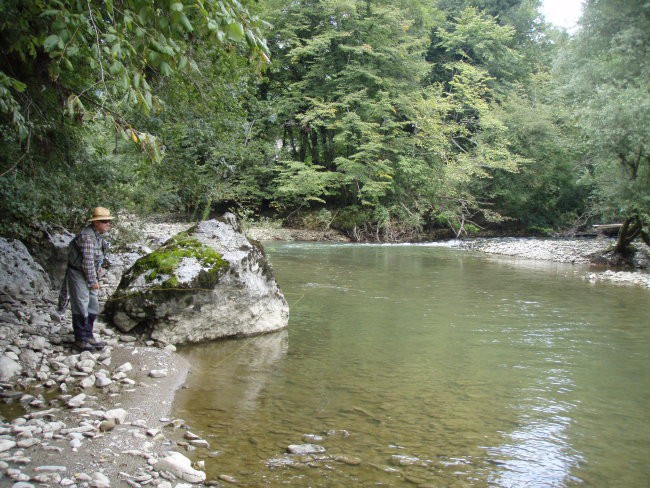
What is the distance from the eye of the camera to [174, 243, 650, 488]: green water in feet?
14.6

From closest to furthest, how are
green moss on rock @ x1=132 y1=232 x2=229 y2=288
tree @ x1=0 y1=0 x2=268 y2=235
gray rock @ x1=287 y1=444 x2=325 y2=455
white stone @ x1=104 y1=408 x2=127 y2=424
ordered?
tree @ x1=0 y1=0 x2=268 y2=235 < gray rock @ x1=287 y1=444 x2=325 y2=455 < white stone @ x1=104 y1=408 x2=127 y2=424 < green moss on rock @ x1=132 y1=232 x2=229 y2=288

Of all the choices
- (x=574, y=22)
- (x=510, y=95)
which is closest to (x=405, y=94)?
(x=510, y=95)

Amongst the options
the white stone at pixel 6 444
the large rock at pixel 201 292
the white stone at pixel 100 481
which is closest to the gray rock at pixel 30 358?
the large rock at pixel 201 292

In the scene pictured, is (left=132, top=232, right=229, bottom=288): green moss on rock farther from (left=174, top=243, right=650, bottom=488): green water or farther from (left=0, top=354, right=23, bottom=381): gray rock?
(left=0, top=354, right=23, bottom=381): gray rock

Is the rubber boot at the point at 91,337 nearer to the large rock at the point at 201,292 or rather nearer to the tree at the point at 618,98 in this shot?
the large rock at the point at 201,292

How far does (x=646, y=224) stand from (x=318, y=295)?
1330 centimetres

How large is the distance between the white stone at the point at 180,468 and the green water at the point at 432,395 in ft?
0.45

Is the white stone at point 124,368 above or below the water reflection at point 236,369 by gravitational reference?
above

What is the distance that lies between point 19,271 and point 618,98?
1728 centimetres

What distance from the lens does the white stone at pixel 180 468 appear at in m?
4.00

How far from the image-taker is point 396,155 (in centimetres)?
3128

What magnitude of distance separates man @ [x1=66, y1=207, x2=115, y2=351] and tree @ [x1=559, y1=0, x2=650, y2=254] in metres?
15.8

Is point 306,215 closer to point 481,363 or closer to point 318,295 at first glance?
point 318,295

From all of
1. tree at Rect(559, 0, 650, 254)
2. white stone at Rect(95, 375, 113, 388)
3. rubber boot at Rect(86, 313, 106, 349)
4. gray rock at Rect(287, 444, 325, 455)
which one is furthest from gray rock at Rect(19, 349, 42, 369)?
tree at Rect(559, 0, 650, 254)
